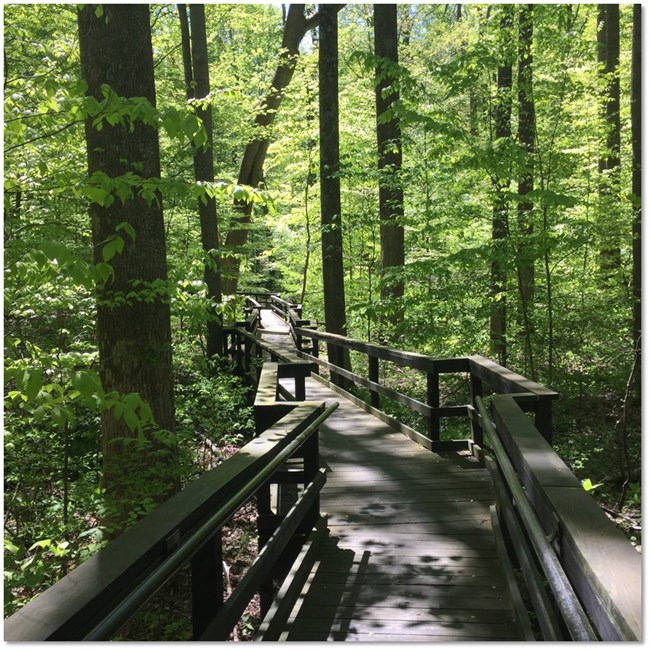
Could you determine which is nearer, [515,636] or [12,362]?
[515,636]

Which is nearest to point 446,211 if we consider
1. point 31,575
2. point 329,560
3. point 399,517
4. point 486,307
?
point 486,307

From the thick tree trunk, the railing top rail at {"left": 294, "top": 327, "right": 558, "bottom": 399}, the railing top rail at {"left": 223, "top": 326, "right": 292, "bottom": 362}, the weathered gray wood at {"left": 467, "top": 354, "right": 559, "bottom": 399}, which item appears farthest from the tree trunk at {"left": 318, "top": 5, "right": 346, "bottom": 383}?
the thick tree trunk

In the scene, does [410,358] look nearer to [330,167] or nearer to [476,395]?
[476,395]

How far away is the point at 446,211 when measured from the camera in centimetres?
1049

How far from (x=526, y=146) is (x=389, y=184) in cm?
223

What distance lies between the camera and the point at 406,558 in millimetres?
3820

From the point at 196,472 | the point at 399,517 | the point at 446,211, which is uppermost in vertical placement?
the point at 446,211

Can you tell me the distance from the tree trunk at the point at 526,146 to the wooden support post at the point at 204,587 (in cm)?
675

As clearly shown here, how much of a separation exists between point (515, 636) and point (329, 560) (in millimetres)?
1343

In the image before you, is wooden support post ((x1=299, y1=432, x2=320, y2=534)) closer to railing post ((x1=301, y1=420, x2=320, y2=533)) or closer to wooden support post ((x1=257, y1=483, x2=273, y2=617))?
railing post ((x1=301, y1=420, x2=320, y2=533))

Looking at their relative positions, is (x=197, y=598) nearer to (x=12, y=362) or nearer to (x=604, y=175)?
(x=12, y=362)

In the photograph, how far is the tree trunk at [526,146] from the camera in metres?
8.06

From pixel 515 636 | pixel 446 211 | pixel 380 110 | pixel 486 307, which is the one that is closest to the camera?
pixel 515 636

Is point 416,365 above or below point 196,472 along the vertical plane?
above
